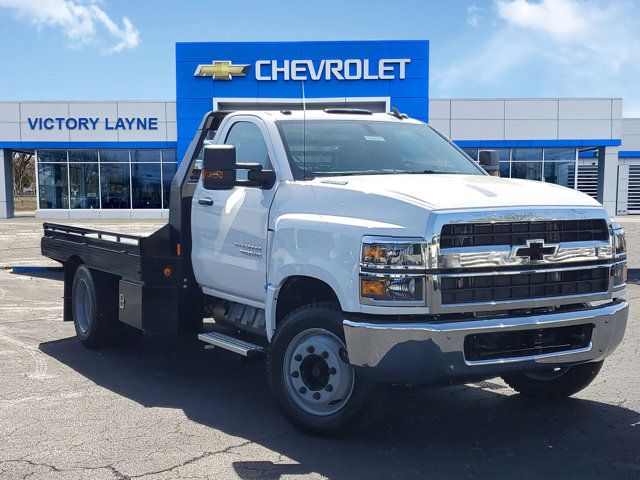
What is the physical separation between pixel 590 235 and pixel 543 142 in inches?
1273

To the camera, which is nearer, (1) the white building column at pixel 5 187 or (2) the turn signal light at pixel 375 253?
(2) the turn signal light at pixel 375 253

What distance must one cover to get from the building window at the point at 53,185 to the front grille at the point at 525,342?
36.6 m

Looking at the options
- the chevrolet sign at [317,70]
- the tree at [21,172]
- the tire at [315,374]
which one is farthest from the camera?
the tree at [21,172]

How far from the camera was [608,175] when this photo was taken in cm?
3641

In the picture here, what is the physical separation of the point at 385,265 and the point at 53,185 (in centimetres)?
3698

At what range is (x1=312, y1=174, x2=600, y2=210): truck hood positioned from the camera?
13.8ft

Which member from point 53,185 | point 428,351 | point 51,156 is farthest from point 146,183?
point 428,351

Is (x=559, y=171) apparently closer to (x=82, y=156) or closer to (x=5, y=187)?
(x=82, y=156)

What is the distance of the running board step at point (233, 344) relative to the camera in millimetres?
5203

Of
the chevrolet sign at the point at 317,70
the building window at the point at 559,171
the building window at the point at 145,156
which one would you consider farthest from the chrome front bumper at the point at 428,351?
the building window at the point at 145,156

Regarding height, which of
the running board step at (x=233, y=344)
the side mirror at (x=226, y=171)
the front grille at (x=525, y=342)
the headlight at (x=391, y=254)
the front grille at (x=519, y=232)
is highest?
the side mirror at (x=226, y=171)

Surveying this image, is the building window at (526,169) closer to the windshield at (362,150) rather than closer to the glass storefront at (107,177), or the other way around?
the glass storefront at (107,177)

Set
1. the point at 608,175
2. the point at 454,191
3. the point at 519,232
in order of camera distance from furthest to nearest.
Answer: the point at 608,175
the point at 454,191
the point at 519,232

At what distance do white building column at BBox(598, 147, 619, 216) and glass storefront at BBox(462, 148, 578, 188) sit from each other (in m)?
1.35
